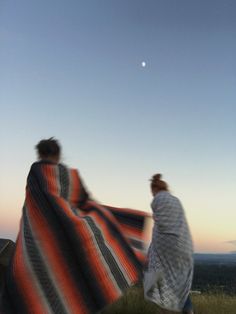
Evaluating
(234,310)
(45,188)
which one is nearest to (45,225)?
(45,188)

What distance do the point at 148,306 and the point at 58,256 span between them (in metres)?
2.60

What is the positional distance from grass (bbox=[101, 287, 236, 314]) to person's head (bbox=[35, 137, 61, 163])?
2521 mm

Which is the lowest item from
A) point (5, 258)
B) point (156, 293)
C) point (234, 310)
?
point (234, 310)

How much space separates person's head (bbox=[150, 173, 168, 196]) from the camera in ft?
22.5

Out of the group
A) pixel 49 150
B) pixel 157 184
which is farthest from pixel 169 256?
pixel 49 150

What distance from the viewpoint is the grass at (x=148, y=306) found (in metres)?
7.75

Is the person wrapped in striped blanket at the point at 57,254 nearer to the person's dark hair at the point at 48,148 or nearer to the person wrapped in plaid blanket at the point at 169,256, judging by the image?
the person's dark hair at the point at 48,148

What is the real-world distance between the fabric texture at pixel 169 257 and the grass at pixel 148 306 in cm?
53

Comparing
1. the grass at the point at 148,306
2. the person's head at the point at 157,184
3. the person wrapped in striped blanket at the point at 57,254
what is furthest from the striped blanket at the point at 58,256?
the grass at the point at 148,306

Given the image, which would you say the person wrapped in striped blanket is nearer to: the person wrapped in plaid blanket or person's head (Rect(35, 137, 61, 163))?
person's head (Rect(35, 137, 61, 163))

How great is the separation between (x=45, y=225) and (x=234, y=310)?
3.44 metres

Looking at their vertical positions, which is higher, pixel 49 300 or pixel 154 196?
pixel 154 196

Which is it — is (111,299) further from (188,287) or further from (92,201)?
(188,287)

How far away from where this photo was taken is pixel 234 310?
7.96 m
